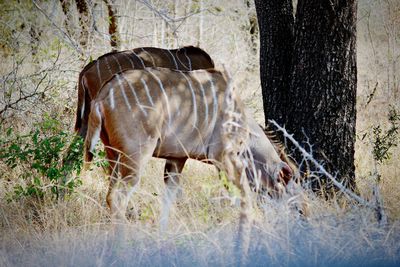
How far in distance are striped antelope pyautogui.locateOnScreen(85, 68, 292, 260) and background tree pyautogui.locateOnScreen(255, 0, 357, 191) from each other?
13.7 inches

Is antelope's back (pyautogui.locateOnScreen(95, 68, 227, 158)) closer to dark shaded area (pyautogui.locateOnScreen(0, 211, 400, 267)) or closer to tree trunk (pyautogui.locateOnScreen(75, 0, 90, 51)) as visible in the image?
dark shaded area (pyautogui.locateOnScreen(0, 211, 400, 267))

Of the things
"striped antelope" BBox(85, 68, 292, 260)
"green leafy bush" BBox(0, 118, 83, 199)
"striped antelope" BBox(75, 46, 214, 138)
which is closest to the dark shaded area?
"striped antelope" BBox(85, 68, 292, 260)

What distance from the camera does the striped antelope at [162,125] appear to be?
4027 millimetres

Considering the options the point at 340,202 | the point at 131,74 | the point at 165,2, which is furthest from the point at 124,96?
the point at 165,2

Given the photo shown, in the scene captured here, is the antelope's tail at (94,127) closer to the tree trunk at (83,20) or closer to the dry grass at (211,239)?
the dry grass at (211,239)

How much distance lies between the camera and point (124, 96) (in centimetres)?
405

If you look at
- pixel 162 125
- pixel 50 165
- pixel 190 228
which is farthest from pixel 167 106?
pixel 50 165

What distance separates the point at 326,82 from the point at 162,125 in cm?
124

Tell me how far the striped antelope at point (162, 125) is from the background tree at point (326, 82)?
0.35 m

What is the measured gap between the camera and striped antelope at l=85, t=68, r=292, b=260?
4.03 m

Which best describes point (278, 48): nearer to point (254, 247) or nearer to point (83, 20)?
point (254, 247)

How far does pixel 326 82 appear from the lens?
4.63 metres

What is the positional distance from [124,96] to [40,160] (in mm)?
945

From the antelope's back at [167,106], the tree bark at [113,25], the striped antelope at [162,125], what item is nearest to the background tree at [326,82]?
the striped antelope at [162,125]
